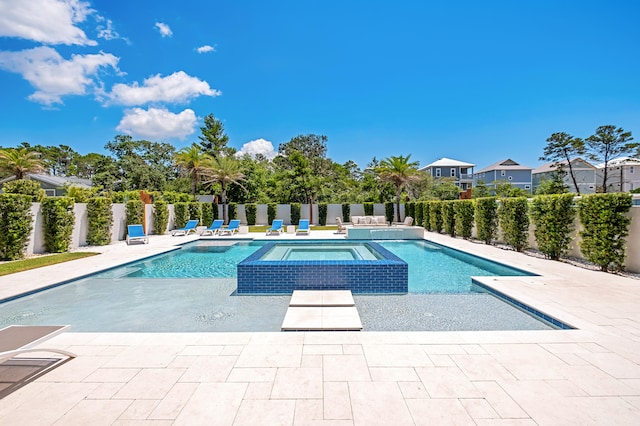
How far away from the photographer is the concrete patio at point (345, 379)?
228 centimetres

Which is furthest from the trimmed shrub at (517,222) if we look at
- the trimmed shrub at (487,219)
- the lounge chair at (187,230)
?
the lounge chair at (187,230)

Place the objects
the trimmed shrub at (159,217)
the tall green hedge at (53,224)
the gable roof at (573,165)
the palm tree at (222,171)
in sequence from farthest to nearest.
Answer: the gable roof at (573,165) < the palm tree at (222,171) < the trimmed shrub at (159,217) < the tall green hedge at (53,224)

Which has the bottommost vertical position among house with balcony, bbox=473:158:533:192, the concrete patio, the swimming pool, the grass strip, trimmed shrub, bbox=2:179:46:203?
the swimming pool

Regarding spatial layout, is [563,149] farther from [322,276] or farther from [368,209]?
[322,276]

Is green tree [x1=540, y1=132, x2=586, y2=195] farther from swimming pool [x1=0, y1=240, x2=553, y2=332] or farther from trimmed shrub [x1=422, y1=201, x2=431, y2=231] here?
swimming pool [x1=0, y1=240, x2=553, y2=332]

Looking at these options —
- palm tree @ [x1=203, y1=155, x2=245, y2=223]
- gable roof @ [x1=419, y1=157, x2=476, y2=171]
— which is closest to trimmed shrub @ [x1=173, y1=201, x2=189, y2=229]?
palm tree @ [x1=203, y1=155, x2=245, y2=223]

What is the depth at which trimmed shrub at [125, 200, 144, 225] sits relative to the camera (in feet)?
48.3

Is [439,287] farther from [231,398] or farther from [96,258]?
[96,258]

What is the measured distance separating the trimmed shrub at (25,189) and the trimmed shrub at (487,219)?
55.4ft

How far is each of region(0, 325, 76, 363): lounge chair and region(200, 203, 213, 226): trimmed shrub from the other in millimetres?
18572

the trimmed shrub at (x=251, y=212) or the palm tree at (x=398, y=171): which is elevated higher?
the palm tree at (x=398, y=171)

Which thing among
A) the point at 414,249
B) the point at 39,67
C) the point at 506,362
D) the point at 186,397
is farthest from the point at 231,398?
the point at 39,67

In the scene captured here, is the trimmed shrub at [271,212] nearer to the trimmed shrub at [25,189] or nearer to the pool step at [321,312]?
the trimmed shrub at [25,189]

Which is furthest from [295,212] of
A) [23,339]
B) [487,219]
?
[23,339]
